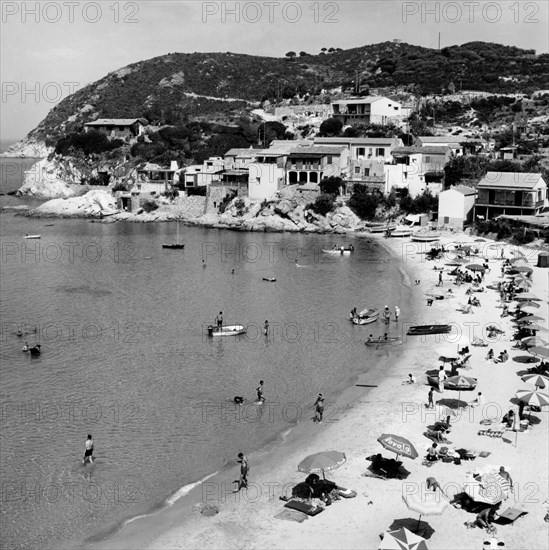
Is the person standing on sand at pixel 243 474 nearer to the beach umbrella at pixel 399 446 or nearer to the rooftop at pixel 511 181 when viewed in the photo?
the beach umbrella at pixel 399 446

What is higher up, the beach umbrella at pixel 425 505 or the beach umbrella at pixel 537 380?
the beach umbrella at pixel 537 380

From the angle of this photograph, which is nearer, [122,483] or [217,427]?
[122,483]

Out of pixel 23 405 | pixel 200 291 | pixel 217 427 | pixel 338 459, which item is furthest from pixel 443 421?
pixel 200 291

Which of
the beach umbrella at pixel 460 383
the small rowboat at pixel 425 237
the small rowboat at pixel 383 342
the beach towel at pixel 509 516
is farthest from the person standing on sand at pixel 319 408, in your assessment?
the small rowboat at pixel 425 237

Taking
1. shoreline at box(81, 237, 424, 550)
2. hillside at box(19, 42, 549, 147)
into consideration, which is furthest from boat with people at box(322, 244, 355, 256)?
hillside at box(19, 42, 549, 147)

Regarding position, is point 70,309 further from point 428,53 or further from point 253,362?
point 428,53

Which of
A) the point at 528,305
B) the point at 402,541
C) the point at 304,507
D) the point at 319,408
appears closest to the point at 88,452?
the point at 304,507

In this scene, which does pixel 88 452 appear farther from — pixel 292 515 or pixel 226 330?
pixel 226 330
